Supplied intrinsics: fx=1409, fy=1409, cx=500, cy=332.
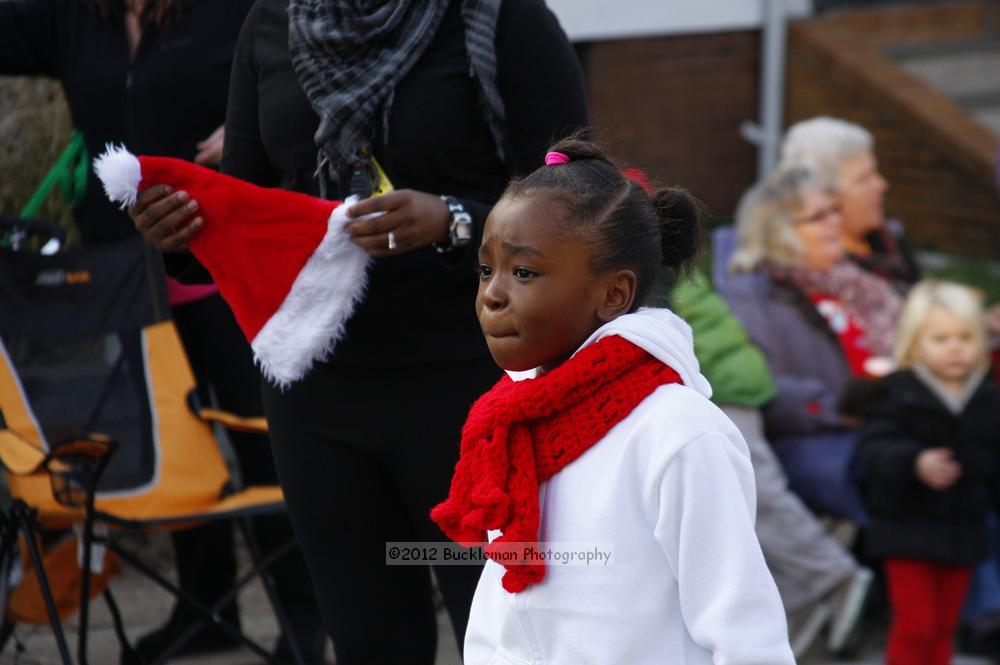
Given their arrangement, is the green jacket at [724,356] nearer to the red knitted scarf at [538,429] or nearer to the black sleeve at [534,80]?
the black sleeve at [534,80]

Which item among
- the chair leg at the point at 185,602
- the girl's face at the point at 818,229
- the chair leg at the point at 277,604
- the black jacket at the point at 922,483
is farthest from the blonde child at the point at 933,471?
the chair leg at the point at 185,602

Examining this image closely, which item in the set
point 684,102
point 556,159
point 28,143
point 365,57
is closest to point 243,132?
point 365,57

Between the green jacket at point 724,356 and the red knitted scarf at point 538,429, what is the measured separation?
2.60 meters

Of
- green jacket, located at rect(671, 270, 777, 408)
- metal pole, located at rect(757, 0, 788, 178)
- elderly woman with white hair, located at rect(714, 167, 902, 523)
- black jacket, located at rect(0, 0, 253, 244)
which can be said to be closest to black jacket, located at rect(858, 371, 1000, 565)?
elderly woman with white hair, located at rect(714, 167, 902, 523)

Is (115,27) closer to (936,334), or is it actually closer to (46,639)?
(46,639)

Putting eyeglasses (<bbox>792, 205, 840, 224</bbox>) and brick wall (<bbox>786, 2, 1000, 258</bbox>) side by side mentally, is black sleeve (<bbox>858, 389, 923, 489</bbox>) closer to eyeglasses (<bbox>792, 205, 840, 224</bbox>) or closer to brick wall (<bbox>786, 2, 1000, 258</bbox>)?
eyeglasses (<bbox>792, 205, 840, 224</bbox>)

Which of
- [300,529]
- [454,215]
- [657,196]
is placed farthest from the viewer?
[300,529]

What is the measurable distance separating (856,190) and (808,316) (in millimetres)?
722

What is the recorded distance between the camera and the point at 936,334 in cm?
438

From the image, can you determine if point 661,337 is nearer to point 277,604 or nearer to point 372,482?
point 372,482

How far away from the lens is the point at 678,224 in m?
1.98

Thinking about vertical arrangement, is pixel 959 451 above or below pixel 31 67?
below

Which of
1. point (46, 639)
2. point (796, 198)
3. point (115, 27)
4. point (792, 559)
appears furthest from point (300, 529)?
point (796, 198)

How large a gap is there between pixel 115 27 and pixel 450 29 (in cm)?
142
